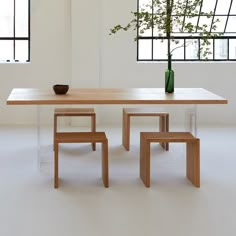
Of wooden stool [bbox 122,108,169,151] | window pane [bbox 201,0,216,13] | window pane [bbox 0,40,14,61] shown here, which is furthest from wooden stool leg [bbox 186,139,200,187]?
window pane [bbox 0,40,14,61]

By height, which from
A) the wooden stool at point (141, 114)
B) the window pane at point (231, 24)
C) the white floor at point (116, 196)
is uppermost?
the window pane at point (231, 24)

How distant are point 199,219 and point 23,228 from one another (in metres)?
1.13

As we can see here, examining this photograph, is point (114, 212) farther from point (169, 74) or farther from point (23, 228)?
point (169, 74)

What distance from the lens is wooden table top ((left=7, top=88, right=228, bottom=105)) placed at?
3969 mm

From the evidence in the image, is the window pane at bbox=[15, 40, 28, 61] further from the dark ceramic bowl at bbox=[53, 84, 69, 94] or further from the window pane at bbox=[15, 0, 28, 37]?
the dark ceramic bowl at bbox=[53, 84, 69, 94]

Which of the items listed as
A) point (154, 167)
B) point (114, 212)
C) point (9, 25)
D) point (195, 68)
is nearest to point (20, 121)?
point (9, 25)

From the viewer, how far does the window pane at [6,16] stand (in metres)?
7.41

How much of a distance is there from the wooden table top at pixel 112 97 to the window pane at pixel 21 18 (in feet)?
9.94

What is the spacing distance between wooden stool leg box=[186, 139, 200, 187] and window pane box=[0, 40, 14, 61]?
4.20m

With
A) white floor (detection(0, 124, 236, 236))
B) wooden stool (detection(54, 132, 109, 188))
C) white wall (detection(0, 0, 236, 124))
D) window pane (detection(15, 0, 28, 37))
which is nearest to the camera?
white floor (detection(0, 124, 236, 236))

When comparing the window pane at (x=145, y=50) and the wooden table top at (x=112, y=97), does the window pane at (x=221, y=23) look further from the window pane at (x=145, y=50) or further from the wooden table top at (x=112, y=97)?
the wooden table top at (x=112, y=97)

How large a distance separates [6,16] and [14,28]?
221mm

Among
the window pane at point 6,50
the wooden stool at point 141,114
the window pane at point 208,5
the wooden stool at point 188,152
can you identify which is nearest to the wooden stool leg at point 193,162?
the wooden stool at point 188,152

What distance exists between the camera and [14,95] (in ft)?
14.2
